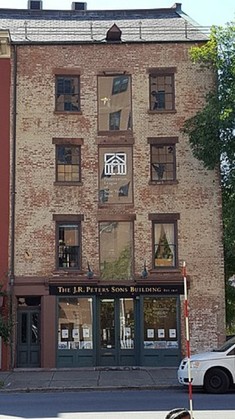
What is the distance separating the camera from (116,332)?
25.5 meters

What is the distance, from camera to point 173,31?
2845 cm

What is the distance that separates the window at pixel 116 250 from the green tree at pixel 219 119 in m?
4.04

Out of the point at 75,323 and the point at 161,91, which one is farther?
the point at 161,91

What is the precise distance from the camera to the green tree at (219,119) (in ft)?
80.7

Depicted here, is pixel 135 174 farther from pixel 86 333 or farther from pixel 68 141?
pixel 86 333

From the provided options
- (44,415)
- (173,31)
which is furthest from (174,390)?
(173,31)

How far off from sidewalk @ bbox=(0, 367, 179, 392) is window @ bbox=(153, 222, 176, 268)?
416cm

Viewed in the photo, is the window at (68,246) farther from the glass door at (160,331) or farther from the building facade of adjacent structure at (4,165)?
the glass door at (160,331)

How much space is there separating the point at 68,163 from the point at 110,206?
2480mm

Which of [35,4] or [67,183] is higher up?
[35,4]

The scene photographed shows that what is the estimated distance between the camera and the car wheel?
17.6m

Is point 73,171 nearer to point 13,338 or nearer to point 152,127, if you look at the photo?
point 152,127

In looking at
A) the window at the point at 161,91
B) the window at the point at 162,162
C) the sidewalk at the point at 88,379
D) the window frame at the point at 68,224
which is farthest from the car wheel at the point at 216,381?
the window at the point at 161,91

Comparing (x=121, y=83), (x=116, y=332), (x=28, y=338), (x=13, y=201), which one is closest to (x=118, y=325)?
(x=116, y=332)
